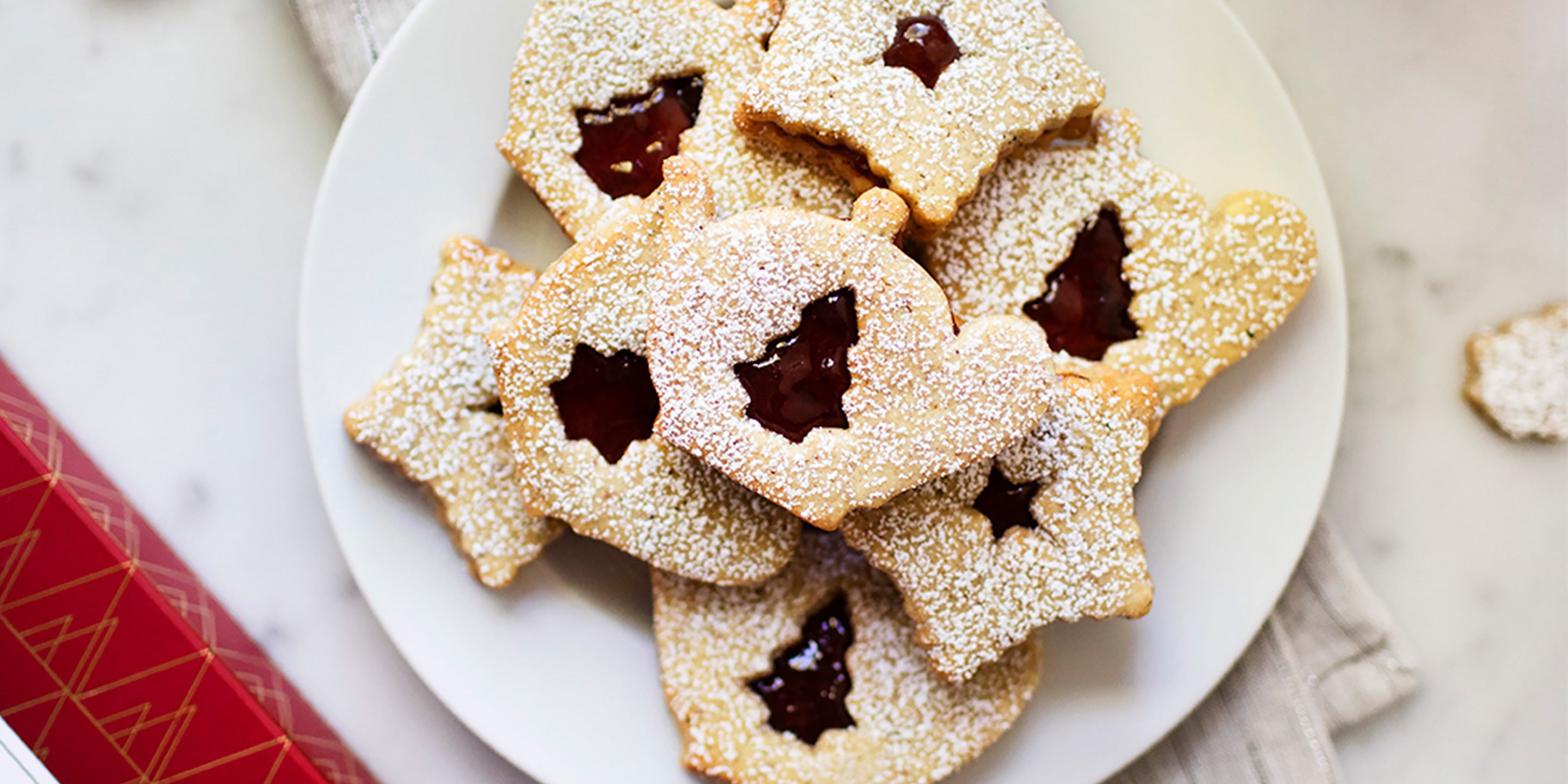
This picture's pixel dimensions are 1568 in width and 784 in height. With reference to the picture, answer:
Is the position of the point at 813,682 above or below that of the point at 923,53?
below

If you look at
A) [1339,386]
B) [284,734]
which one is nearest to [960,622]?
[1339,386]

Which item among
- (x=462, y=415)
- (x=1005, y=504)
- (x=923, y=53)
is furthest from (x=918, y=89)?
(x=462, y=415)

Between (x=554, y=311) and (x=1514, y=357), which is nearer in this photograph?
(x=554, y=311)

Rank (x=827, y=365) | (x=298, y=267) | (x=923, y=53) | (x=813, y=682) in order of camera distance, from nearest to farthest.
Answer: (x=827, y=365) < (x=923, y=53) < (x=813, y=682) < (x=298, y=267)

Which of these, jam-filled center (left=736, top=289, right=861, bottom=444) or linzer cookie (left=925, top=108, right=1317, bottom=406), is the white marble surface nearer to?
linzer cookie (left=925, top=108, right=1317, bottom=406)

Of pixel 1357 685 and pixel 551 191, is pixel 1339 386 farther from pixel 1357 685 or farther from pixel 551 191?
pixel 551 191

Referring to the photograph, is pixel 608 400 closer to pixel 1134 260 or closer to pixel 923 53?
pixel 923 53
